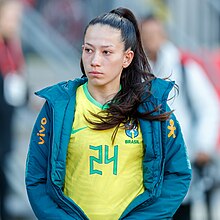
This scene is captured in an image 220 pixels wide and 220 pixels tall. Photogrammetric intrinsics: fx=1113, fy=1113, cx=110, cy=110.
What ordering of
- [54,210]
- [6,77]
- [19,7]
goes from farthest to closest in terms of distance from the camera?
[19,7], [6,77], [54,210]

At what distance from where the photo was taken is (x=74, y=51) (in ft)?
36.9

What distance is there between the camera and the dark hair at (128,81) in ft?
16.7

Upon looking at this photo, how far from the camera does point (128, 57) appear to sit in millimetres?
5184

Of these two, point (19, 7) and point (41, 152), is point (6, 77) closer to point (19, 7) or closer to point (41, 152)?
point (19, 7)

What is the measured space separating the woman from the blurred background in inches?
215

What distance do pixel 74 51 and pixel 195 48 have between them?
1263 millimetres

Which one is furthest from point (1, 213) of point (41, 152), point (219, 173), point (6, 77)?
point (41, 152)

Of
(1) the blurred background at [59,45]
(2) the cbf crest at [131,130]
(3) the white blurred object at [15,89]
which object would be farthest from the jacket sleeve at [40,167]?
(1) the blurred background at [59,45]

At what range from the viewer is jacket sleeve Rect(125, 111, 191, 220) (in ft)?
16.8

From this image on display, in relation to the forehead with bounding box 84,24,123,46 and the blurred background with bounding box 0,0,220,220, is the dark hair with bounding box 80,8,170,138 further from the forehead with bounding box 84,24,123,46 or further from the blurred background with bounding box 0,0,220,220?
the blurred background with bounding box 0,0,220,220

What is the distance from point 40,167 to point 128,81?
590 mm

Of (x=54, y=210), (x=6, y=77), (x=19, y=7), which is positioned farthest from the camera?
(x=19, y=7)

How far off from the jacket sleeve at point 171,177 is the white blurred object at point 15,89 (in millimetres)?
5156

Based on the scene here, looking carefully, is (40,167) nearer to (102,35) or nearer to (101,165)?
(101,165)
